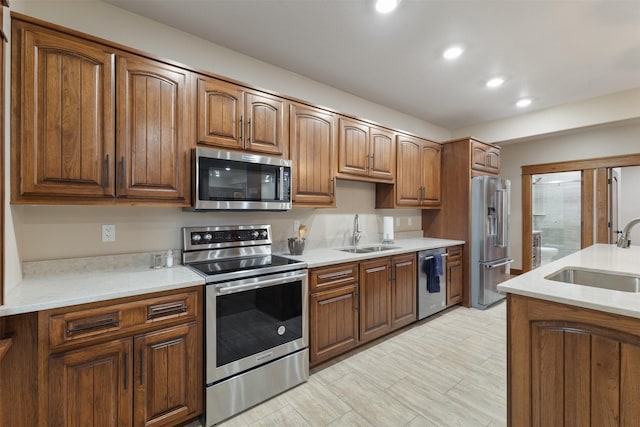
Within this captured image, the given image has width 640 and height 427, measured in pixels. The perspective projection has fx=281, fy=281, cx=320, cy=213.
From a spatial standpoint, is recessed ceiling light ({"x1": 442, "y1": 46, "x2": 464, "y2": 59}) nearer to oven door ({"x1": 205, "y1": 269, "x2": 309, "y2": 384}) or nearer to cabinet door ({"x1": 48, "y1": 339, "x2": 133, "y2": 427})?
oven door ({"x1": 205, "y1": 269, "x2": 309, "y2": 384})

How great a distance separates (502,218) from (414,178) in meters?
1.45

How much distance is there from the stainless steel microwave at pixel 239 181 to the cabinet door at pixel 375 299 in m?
1.04

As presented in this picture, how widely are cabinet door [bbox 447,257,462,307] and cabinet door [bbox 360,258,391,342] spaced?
1.23 metres

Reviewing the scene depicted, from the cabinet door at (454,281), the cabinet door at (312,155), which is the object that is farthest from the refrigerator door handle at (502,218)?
the cabinet door at (312,155)

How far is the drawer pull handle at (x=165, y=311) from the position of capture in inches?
61.7

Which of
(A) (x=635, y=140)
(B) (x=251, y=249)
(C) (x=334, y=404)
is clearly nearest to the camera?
(C) (x=334, y=404)

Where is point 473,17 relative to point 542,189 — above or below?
above

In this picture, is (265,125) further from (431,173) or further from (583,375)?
(431,173)

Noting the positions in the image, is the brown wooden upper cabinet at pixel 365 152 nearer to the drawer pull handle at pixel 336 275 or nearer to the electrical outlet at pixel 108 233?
the drawer pull handle at pixel 336 275

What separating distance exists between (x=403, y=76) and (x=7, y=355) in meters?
3.67

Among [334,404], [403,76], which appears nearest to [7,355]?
[334,404]

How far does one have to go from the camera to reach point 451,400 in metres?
2.01

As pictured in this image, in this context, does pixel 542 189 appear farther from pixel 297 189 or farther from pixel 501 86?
pixel 297 189

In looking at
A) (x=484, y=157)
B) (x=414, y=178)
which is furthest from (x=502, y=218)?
(x=414, y=178)
